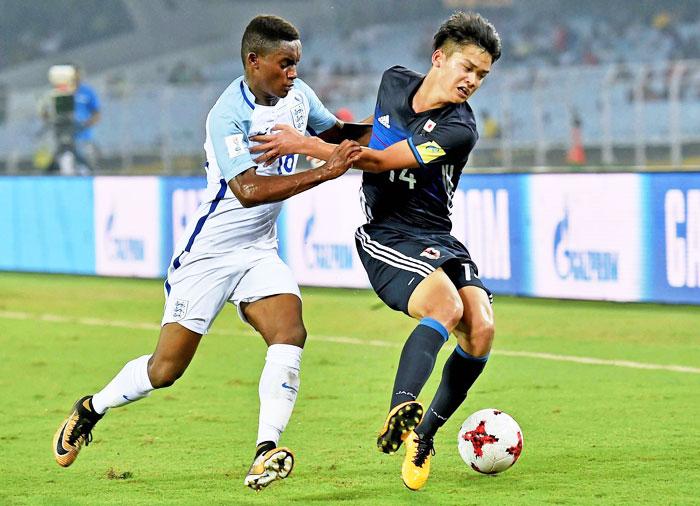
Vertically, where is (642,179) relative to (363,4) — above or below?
below

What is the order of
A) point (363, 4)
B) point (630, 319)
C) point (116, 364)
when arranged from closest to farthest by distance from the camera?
point (116, 364) → point (630, 319) → point (363, 4)

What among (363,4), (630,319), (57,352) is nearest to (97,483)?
(57,352)

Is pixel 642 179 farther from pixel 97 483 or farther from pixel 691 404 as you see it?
pixel 97 483

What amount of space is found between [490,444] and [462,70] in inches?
62.8

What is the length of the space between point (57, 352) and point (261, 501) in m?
5.12

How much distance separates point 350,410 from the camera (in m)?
7.31

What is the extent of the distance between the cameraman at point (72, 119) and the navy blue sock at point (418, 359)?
499 inches

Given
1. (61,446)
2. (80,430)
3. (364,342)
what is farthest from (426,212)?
(364,342)

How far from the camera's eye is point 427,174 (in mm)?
5512

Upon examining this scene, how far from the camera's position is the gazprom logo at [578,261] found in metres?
11.2

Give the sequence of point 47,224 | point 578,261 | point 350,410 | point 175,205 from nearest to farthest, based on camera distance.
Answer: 1. point 350,410
2. point 578,261
3. point 175,205
4. point 47,224

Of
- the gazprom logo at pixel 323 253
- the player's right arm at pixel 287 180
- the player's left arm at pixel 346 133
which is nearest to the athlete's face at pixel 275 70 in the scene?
the player's right arm at pixel 287 180

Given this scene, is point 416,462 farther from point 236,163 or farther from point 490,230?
point 490,230

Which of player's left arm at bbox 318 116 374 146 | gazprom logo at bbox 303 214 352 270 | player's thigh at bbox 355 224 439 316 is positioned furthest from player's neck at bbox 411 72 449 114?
gazprom logo at bbox 303 214 352 270
